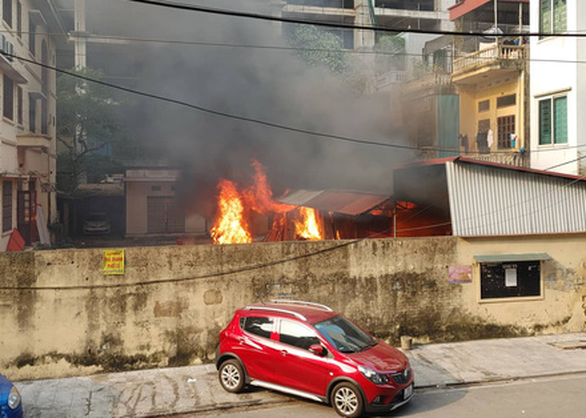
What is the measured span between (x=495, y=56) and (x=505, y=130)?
8.64 feet

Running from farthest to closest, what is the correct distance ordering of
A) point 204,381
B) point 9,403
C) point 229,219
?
point 229,219
point 204,381
point 9,403

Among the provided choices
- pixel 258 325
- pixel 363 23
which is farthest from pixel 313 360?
pixel 363 23

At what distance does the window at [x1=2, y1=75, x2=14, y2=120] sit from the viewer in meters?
17.7

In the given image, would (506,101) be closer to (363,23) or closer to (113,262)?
(113,262)

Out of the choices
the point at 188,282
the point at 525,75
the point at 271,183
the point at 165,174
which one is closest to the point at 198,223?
the point at 165,174

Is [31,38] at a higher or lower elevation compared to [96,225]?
higher

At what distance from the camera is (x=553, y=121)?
1609cm

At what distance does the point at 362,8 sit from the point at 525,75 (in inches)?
1151

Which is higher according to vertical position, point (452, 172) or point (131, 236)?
point (452, 172)

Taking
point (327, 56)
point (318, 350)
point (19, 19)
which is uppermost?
point (327, 56)

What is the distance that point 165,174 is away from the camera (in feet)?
104

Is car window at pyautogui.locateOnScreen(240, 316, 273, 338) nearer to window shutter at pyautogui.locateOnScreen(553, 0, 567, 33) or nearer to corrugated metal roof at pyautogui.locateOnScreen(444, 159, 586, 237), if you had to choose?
corrugated metal roof at pyautogui.locateOnScreen(444, 159, 586, 237)

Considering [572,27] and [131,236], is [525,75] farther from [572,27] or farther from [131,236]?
[131,236]

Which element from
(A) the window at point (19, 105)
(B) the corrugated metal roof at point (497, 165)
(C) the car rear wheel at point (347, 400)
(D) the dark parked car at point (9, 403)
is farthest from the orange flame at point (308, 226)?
(D) the dark parked car at point (9, 403)
